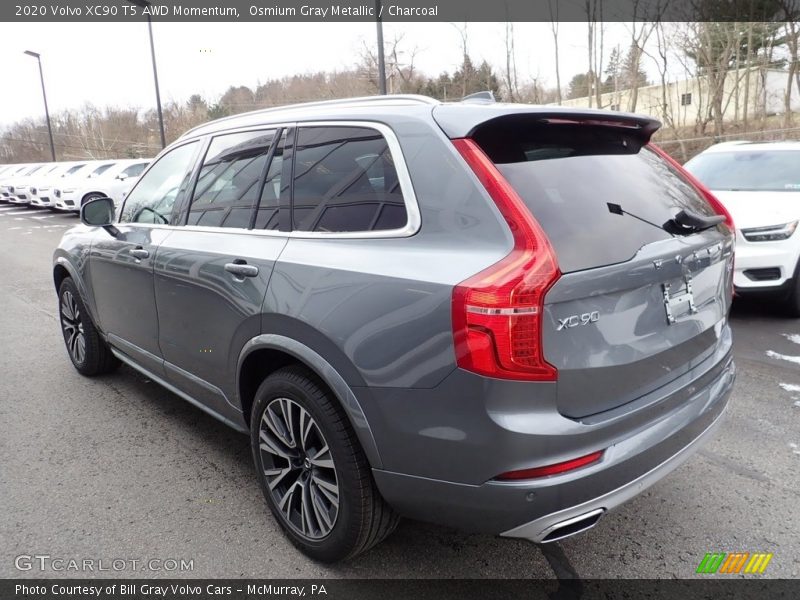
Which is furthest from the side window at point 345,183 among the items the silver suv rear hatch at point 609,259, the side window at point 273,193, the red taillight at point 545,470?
the red taillight at point 545,470

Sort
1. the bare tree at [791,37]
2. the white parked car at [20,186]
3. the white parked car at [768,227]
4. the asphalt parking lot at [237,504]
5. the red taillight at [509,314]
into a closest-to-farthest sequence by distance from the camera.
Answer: the red taillight at [509,314] → the asphalt parking lot at [237,504] → the white parked car at [768,227] → the bare tree at [791,37] → the white parked car at [20,186]

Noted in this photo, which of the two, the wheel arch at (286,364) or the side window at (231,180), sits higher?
the side window at (231,180)

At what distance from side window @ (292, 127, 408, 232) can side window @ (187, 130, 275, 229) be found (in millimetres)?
339

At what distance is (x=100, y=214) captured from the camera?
4012mm

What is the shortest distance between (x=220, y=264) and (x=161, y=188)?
4.18 feet

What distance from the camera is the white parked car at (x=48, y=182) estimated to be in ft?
70.2

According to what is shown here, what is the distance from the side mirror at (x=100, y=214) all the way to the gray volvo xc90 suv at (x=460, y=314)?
4.50 feet

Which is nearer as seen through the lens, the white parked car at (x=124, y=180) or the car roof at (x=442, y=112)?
the car roof at (x=442, y=112)

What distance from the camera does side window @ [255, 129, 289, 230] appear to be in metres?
2.75

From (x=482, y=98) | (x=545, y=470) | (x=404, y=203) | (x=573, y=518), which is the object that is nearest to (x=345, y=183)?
(x=404, y=203)

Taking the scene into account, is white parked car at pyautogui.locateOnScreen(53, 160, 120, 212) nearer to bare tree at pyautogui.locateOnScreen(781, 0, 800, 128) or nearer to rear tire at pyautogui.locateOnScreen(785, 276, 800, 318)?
rear tire at pyautogui.locateOnScreen(785, 276, 800, 318)

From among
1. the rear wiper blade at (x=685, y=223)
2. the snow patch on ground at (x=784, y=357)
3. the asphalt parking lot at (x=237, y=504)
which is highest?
the rear wiper blade at (x=685, y=223)

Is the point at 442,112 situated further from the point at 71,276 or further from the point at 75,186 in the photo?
the point at 75,186

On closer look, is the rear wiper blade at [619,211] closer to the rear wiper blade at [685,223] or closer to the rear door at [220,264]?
the rear wiper blade at [685,223]
